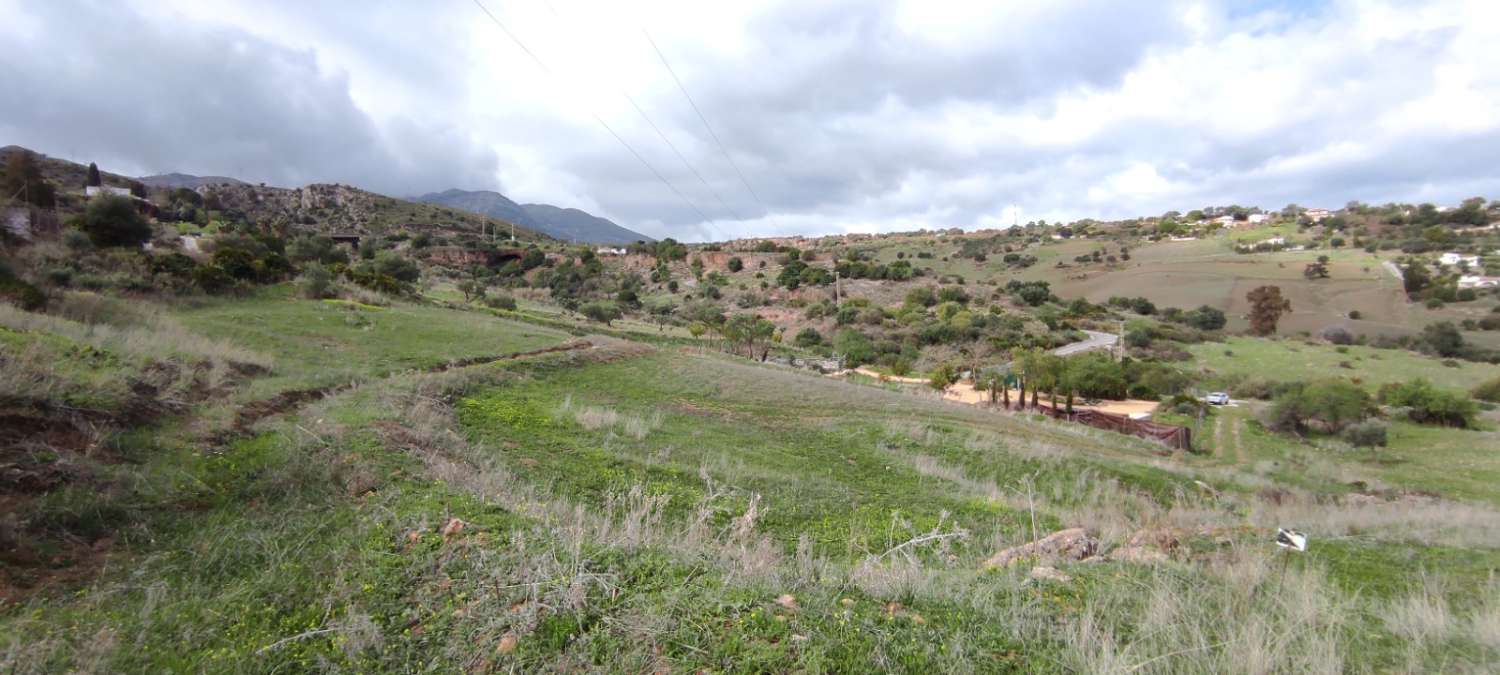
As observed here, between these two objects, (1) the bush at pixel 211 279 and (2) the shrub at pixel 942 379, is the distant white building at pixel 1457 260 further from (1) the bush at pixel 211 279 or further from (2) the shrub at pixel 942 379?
(1) the bush at pixel 211 279

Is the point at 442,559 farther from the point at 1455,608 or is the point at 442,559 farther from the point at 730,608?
the point at 1455,608

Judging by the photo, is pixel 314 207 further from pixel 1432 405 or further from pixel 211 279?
pixel 1432 405

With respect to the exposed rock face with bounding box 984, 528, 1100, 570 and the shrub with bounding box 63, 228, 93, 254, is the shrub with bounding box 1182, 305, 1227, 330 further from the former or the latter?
the shrub with bounding box 63, 228, 93, 254

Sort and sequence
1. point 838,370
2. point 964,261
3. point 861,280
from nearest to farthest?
1. point 838,370
2. point 861,280
3. point 964,261

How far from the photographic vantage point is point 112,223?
23.0 m

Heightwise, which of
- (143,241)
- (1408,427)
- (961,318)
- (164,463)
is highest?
(143,241)

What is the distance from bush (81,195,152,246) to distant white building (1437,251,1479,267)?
108 m

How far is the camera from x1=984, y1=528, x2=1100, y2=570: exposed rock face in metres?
6.02

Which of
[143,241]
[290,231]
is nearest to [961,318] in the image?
[143,241]

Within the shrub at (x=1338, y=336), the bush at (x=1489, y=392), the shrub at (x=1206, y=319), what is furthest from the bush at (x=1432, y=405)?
the shrub at (x=1206, y=319)

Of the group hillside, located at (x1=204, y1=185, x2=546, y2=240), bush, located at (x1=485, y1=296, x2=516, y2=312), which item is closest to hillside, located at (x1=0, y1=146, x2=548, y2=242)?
hillside, located at (x1=204, y1=185, x2=546, y2=240)

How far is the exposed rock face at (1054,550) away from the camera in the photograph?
602 centimetres

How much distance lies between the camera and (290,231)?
58.9 metres

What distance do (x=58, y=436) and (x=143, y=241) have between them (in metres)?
26.8
